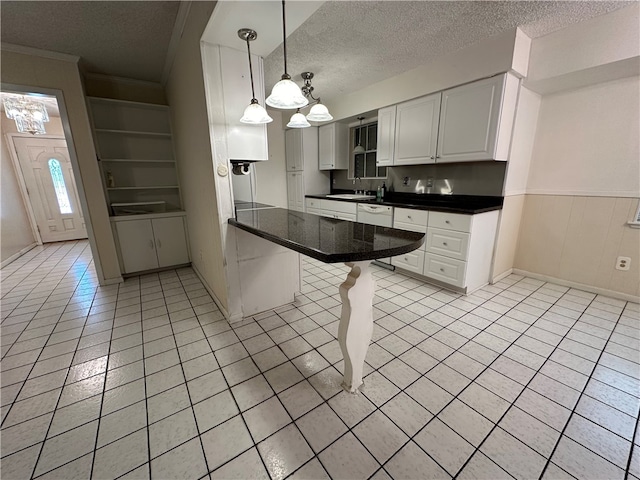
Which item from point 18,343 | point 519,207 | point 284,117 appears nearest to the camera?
point 18,343

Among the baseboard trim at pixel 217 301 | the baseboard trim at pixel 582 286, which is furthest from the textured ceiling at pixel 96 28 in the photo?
the baseboard trim at pixel 582 286

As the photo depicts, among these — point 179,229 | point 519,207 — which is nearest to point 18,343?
point 179,229

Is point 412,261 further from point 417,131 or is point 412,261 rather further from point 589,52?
point 589,52

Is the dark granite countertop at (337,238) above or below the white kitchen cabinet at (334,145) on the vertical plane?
below

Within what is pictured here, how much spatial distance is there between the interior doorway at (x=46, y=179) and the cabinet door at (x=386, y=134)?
5305 millimetres

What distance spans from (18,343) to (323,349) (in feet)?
7.83

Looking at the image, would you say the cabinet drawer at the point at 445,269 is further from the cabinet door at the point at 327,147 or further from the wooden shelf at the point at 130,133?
the wooden shelf at the point at 130,133

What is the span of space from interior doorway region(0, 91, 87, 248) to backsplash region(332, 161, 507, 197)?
18.4 feet

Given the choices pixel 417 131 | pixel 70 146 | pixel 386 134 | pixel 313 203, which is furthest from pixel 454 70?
pixel 70 146

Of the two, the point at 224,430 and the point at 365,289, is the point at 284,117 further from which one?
the point at 224,430

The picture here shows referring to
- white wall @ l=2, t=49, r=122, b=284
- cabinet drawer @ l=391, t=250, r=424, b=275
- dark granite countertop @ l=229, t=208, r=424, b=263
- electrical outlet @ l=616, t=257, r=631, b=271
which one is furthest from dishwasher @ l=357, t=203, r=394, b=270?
white wall @ l=2, t=49, r=122, b=284

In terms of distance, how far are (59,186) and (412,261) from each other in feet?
21.9

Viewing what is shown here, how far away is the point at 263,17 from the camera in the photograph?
1471mm

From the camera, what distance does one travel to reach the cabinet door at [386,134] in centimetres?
322
